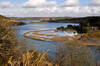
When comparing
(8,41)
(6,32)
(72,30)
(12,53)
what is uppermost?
(6,32)

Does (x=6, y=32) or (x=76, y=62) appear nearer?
(x=6, y=32)

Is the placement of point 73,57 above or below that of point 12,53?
below

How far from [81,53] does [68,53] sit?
1.36 m

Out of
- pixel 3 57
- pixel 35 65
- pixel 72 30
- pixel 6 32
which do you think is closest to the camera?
pixel 35 65

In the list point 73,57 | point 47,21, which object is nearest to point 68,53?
point 73,57

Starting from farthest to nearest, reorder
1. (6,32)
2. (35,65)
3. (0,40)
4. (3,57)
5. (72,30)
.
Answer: (72,30) < (6,32) < (0,40) < (3,57) < (35,65)

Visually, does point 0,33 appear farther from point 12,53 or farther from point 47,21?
point 47,21

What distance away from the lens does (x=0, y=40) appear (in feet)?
24.7

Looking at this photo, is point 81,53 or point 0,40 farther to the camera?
point 81,53

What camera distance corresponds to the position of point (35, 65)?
5457mm

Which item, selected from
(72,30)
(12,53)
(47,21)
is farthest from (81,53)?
(47,21)

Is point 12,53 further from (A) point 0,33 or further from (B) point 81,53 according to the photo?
(B) point 81,53

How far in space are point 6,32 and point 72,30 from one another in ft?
159

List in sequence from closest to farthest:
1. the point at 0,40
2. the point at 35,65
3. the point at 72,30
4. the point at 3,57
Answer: the point at 35,65
the point at 3,57
the point at 0,40
the point at 72,30
